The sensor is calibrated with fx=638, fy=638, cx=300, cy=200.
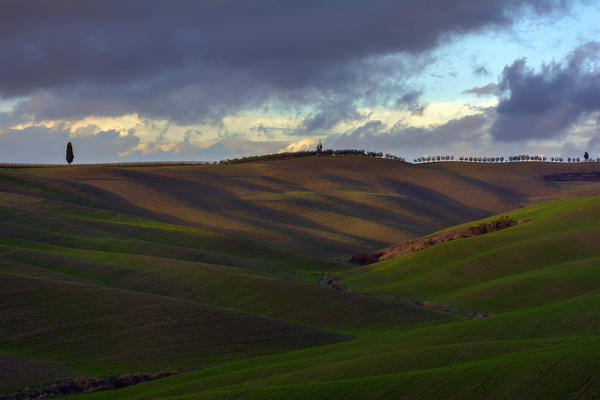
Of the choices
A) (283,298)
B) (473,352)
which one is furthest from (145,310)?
(473,352)

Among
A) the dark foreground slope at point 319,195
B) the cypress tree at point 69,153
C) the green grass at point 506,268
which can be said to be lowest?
the green grass at point 506,268

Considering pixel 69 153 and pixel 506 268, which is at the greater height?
pixel 69 153

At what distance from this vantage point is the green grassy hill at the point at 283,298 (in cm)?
1695

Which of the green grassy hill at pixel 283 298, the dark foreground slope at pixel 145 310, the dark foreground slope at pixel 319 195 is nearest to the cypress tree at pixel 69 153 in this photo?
the dark foreground slope at pixel 319 195

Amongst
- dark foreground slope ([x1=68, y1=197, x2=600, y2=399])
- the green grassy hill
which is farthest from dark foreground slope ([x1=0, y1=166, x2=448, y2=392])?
dark foreground slope ([x1=68, y1=197, x2=600, y2=399])

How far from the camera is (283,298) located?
3925 centimetres

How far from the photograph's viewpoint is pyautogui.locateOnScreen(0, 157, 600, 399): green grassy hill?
17.0 metres

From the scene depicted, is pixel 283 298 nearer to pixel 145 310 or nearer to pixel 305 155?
pixel 145 310

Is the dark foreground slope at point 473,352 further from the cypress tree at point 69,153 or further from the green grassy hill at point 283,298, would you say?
the cypress tree at point 69,153

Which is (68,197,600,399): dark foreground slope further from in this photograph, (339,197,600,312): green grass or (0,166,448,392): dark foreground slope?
(0,166,448,392): dark foreground slope

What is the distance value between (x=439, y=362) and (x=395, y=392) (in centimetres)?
364

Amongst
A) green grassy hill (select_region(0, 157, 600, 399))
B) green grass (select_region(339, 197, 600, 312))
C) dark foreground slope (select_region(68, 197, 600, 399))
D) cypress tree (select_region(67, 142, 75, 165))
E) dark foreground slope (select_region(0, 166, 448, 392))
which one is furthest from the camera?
cypress tree (select_region(67, 142, 75, 165))

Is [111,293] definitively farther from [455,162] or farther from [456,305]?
[455,162]

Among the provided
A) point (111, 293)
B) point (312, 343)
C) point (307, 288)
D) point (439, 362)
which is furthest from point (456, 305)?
point (439, 362)
